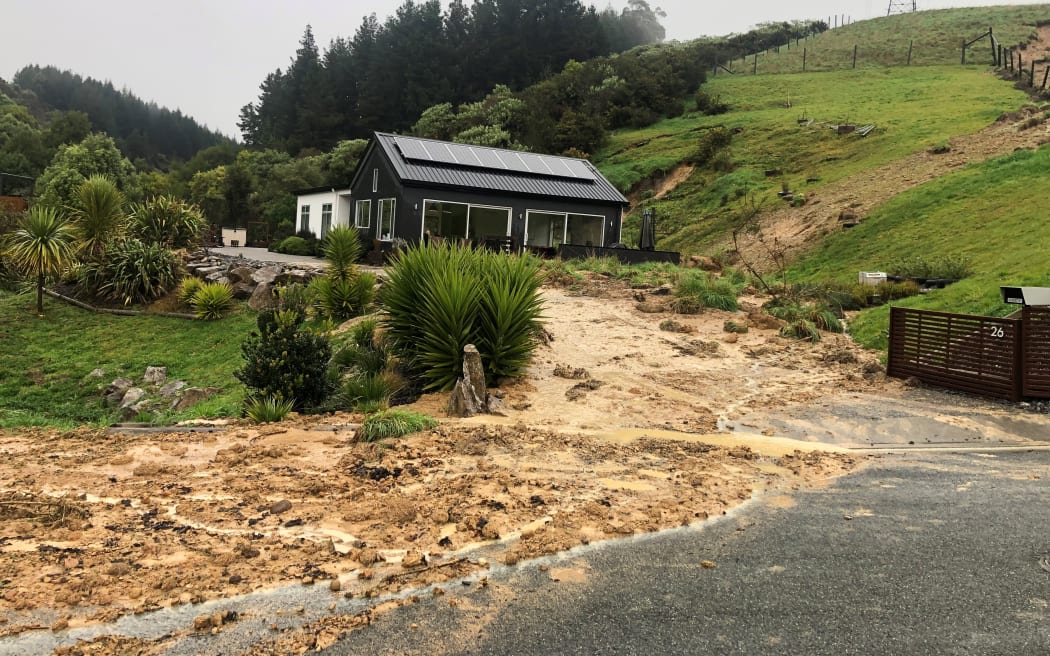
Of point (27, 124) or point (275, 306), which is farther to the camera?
point (27, 124)

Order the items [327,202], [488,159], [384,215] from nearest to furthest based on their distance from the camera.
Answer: [384,215] < [488,159] < [327,202]

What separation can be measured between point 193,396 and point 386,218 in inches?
619

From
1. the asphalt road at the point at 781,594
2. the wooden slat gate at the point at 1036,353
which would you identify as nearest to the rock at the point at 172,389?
the asphalt road at the point at 781,594

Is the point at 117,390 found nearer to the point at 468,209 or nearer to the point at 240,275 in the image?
the point at 240,275

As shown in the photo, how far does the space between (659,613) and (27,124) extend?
10376cm

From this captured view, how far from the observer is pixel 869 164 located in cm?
3066

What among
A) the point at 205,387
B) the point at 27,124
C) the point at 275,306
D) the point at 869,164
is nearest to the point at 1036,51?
the point at 869,164

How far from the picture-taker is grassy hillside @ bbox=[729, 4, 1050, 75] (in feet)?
187

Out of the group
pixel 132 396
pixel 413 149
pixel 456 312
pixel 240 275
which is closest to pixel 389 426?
pixel 456 312

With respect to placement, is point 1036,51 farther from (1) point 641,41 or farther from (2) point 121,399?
(1) point 641,41

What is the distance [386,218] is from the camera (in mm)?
27188

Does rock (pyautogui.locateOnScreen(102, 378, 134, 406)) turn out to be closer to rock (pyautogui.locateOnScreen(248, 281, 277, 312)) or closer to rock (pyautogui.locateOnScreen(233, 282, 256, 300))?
rock (pyautogui.locateOnScreen(248, 281, 277, 312))

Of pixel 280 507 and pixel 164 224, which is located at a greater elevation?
pixel 164 224

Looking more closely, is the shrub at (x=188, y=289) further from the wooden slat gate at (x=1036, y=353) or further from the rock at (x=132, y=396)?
the wooden slat gate at (x=1036, y=353)
